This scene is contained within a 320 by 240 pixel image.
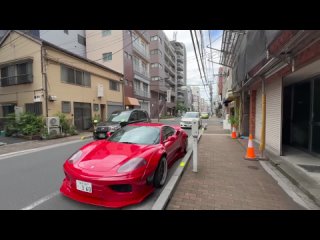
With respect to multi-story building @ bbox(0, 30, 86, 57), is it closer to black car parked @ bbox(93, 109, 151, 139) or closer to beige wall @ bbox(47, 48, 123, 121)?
beige wall @ bbox(47, 48, 123, 121)

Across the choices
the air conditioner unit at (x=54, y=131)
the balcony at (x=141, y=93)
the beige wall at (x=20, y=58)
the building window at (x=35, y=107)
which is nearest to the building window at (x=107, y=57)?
the balcony at (x=141, y=93)

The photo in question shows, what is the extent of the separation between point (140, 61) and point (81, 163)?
28925mm

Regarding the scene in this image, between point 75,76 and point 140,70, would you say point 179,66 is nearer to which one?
point 140,70

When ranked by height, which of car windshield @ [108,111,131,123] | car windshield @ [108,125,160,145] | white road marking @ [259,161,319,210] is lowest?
white road marking @ [259,161,319,210]

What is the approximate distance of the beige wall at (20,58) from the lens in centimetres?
1226

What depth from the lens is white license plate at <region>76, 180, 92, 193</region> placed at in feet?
9.00

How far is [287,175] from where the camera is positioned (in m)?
4.23

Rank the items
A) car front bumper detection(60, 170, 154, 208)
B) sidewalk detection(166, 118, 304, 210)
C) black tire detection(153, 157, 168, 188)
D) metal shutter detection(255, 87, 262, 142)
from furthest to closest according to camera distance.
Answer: metal shutter detection(255, 87, 262, 142)
black tire detection(153, 157, 168, 188)
sidewalk detection(166, 118, 304, 210)
car front bumper detection(60, 170, 154, 208)

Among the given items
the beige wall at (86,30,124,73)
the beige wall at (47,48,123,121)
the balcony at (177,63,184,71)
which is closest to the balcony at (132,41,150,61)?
the beige wall at (86,30,124,73)

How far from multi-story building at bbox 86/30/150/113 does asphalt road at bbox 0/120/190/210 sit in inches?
608

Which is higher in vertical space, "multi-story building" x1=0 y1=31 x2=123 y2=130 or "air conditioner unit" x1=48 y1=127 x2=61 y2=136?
"multi-story building" x1=0 y1=31 x2=123 y2=130

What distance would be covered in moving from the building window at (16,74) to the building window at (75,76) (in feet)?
6.92

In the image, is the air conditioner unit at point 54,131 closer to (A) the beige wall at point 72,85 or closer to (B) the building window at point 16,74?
(A) the beige wall at point 72,85

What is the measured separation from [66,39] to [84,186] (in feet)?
90.0
